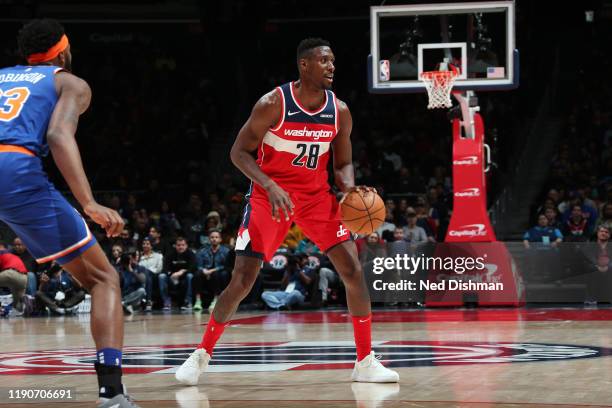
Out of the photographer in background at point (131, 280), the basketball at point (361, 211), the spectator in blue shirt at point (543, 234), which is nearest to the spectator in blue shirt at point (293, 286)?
the photographer in background at point (131, 280)

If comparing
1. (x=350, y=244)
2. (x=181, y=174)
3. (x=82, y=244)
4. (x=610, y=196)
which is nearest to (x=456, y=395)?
(x=350, y=244)

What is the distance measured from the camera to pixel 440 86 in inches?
526

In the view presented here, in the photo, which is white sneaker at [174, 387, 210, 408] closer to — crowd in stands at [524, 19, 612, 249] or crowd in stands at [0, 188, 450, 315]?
crowd in stands at [0, 188, 450, 315]

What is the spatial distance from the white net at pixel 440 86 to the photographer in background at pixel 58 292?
5.80m

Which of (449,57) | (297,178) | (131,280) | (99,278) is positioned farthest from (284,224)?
(131,280)

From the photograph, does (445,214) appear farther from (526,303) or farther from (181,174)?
(181,174)

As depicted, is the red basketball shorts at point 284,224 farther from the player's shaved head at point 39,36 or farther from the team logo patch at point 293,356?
the player's shaved head at point 39,36

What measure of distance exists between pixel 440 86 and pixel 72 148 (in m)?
9.52

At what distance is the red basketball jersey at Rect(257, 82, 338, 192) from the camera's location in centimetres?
623

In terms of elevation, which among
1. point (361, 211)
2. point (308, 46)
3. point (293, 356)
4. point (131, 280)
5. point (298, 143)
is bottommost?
point (131, 280)

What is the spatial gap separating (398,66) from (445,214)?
328cm

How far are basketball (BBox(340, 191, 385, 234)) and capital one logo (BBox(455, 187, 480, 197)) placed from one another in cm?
834

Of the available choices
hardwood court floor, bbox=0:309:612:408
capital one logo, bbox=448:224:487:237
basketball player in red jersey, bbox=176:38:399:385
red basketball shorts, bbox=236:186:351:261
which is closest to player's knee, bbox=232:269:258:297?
basketball player in red jersey, bbox=176:38:399:385

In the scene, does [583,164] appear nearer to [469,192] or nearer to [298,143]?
[469,192]
